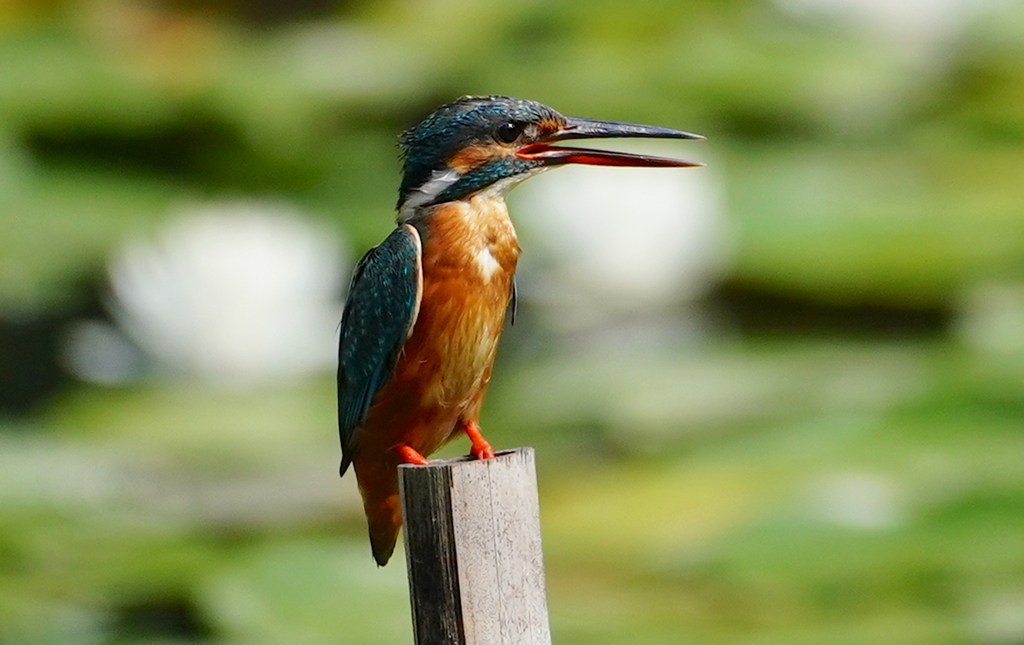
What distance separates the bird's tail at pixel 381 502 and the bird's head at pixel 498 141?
1.31 feet

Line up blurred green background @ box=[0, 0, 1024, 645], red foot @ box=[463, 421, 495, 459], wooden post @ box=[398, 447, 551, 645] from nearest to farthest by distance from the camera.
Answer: wooden post @ box=[398, 447, 551, 645] → red foot @ box=[463, 421, 495, 459] → blurred green background @ box=[0, 0, 1024, 645]

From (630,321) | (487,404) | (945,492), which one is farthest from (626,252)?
(945,492)

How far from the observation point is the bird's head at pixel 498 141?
2189 mm

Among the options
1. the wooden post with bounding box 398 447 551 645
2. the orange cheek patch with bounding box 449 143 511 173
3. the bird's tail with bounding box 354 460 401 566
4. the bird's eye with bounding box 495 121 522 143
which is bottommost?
the wooden post with bounding box 398 447 551 645

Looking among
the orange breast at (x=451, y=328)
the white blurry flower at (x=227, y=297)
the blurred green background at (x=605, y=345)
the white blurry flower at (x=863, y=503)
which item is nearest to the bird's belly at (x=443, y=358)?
the orange breast at (x=451, y=328)

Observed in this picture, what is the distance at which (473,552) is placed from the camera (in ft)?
5.77

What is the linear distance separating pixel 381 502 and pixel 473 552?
22.4 inches

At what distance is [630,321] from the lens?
160 inches

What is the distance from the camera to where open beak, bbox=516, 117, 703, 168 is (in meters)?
2.15

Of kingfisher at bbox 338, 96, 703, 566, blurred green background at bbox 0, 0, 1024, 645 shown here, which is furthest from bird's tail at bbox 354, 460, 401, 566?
blurred green background at bbox 0, 0, 1024, 645

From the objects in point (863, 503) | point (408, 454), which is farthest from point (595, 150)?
point (863, 503)

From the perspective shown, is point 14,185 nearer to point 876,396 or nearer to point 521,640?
point 876,396

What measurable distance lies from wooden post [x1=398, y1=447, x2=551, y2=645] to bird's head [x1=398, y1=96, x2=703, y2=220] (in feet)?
1.80

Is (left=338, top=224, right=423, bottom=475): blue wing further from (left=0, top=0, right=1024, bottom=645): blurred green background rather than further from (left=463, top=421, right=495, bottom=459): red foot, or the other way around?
(left=0, top=0, right=1024, bottom=645): blurred green background
